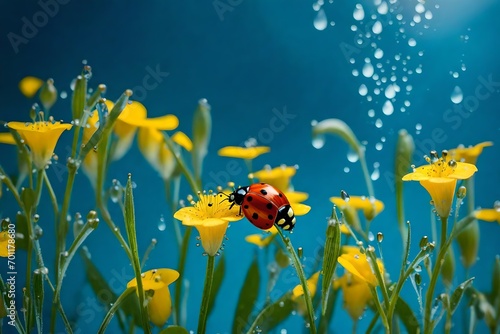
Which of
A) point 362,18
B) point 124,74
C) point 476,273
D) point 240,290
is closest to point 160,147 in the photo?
point 124,74

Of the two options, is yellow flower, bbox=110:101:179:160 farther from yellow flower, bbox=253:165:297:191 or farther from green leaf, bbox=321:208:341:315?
green leaf, bbox=321:208:341:315

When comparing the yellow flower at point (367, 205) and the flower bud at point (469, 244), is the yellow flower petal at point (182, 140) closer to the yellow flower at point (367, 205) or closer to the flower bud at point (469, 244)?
the yellow flower at point (367, 205)

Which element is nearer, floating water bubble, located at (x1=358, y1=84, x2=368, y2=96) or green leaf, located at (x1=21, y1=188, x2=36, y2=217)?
green leaf, located at (x1=21, y1=188, x2=36, y2=217)

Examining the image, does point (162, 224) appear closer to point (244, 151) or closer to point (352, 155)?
point (244, 151)

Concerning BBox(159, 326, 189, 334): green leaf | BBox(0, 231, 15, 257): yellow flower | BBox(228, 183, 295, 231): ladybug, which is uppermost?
BBox(228, 183, 295, 231): ladybug

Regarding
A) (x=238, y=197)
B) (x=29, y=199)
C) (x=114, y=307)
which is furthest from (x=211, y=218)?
(x=29, y=199)

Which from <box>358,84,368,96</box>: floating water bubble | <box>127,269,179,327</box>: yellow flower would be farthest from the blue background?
<box>127,269,179,327</box>: yellow flower
